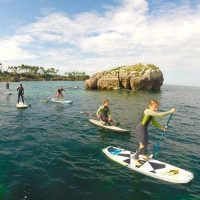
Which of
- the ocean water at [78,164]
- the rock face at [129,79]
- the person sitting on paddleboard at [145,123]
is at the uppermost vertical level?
the rock face at [129,79]

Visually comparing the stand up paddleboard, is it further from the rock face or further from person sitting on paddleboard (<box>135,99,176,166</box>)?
the rock face

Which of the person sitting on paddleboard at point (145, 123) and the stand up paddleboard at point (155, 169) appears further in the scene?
the person sitting on paddleboard at point (145, 123)

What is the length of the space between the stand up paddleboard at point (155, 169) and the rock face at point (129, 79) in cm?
5751

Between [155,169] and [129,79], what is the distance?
203 ft

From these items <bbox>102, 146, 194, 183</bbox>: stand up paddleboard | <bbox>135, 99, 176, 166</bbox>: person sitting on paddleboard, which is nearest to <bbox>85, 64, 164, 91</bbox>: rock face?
<bbox>102, 146, 194, 183</bbox>: stand up paddleboard

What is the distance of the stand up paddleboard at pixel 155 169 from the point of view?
11797 mm

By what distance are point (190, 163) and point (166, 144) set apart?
3528 millimetres

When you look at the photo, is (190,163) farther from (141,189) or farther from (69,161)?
(69,161)

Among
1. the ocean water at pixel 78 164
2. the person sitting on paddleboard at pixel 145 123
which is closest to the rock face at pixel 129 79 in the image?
the ocean water at pixel 78 164

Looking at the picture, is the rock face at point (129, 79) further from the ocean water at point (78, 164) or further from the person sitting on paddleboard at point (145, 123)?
the person sitting on paddleboard at point (145, 123)

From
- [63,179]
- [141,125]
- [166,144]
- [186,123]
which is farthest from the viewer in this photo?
[186,123]

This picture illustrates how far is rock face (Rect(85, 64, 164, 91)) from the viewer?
70875mm

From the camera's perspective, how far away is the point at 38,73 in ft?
633

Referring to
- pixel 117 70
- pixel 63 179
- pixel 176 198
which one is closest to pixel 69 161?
pixel 63 179
